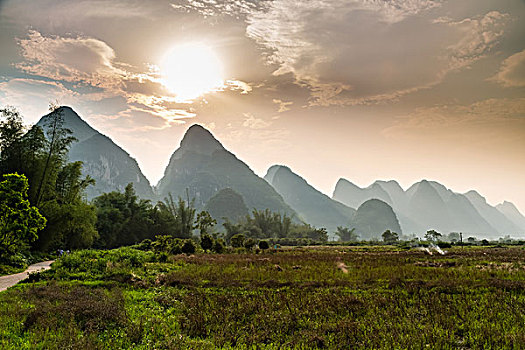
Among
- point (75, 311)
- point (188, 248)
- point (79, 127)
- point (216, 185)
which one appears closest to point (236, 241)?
point (188, 248)

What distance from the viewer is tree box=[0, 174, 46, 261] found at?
14820 mm

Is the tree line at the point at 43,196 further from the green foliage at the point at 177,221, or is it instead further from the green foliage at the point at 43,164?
the green foliage at the point at 177,221

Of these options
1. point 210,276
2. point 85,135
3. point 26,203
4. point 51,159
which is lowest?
point 210,276

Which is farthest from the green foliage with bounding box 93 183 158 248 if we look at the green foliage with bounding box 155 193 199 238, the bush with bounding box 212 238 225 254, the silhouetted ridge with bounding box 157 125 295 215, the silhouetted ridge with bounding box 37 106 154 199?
the silhouetted ridge with bounding box 157 125 295 215

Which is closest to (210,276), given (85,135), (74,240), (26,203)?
(26,203)

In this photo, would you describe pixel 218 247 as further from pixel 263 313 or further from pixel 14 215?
pixel 263 313

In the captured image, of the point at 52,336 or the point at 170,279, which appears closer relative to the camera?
the point at 52,336

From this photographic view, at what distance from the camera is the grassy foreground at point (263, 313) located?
6434 millimetres

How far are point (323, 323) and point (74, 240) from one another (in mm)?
26018

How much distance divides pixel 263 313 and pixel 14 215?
43.5 ft

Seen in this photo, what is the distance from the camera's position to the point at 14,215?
48.8ft

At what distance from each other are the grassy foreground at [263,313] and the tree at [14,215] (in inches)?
133

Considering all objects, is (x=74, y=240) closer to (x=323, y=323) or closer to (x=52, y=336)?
(x=52, y=336)

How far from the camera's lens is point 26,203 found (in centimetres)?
1529
